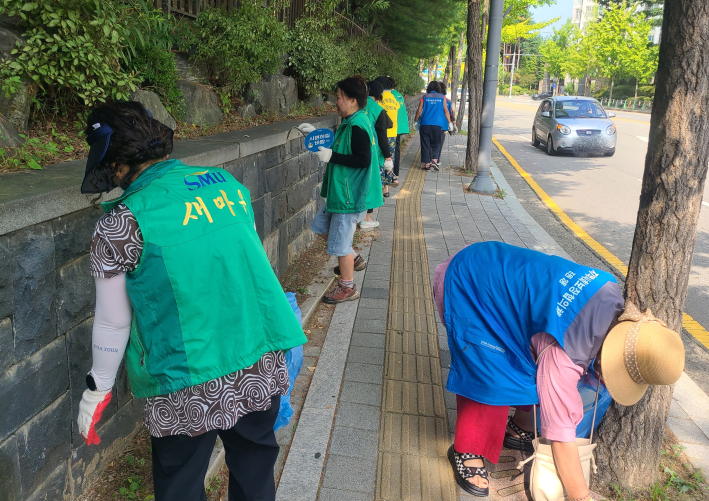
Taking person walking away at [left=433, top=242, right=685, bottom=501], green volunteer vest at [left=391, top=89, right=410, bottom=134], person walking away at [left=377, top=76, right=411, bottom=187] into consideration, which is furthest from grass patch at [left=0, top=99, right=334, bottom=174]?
green volunteer vest at [left=391, top=89, right=410, bottom=134]

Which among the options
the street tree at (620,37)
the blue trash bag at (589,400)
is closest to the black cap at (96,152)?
the blue trash bag at (589,400)

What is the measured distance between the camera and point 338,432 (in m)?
3.12

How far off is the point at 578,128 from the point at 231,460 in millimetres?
15187

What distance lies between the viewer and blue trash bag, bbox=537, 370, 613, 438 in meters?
2.69

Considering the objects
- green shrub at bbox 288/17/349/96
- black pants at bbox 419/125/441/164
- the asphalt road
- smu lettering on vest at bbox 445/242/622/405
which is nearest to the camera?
smu lettering on vest at bbox 445/242/622/405

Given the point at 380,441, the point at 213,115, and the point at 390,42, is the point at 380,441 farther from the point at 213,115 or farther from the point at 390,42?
the point at 390,42

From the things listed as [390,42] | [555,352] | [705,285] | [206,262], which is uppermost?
[390,42]

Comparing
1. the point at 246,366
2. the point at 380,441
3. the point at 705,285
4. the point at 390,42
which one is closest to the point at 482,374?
the point at 380,441

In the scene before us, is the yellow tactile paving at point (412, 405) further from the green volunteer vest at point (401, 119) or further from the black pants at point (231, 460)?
the green volunteer vest at point (401, 119)

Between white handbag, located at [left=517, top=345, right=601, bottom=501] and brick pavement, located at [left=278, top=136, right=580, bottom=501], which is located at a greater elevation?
white handbag, located at [left=517, top=345, right=601, bottom=501]

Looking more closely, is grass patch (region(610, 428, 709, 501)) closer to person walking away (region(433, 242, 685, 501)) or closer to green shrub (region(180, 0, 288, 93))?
person walking away (region(433, 242, 685, 501))

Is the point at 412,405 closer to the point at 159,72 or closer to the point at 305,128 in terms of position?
the point at 305,128

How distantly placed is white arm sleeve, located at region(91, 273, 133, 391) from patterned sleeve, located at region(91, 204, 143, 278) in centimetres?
4

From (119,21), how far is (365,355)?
99.6 inches
